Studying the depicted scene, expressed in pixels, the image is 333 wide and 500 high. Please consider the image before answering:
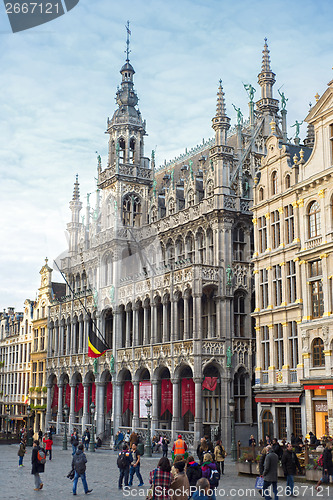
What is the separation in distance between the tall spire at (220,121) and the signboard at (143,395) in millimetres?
19705

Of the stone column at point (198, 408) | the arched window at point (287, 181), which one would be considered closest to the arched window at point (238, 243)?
the arched window at point (287, 181)

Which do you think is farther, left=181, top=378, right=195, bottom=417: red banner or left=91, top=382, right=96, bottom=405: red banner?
left=91, top=382, right=96, bottom=405: red banner

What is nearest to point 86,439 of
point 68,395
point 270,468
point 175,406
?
point 175,406

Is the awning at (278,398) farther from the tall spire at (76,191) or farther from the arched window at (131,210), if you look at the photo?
the tall spire at (76,191)

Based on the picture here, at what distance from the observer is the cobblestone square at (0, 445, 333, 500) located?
882 inches

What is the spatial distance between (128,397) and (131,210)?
16849 mm

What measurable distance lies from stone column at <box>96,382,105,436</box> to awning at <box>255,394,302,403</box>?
65.2ft

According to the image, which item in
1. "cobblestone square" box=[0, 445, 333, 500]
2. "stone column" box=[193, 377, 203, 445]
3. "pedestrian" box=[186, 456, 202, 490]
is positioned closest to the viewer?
"pedestrian" box=[186, 456, 202, 490]

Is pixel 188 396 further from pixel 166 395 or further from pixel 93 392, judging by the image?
pixel 93 392

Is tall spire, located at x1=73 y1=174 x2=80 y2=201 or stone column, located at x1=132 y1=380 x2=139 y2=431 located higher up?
tall spire, located at x1=73 y1=174 x2=80 y2=201

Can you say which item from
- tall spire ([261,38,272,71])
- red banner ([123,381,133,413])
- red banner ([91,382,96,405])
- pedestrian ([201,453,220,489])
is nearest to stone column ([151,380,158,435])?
red banner ([123,381,133,413])

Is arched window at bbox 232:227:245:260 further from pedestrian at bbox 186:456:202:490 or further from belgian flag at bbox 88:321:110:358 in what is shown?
pedestrian at bbox 186:456:202:490

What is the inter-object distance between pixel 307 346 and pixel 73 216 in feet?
132

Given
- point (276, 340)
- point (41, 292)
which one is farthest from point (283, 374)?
point (41, 292)
